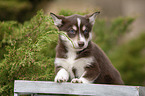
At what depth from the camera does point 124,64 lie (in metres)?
6.64

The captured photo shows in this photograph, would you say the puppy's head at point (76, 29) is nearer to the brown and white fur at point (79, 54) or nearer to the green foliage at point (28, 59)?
the brown and white fur at point (79, 54)

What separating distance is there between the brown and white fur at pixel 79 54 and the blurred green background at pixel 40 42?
0.49 feet

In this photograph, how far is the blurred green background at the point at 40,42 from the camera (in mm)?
2379

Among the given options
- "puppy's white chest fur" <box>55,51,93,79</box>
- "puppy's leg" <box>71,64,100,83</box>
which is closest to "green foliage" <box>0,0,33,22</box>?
"puppy's white chest fur" <box>55,51,93,79</box>

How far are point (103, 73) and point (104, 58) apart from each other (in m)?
0.20

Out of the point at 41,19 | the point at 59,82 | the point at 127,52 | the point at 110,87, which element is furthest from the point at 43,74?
the point at 127,52

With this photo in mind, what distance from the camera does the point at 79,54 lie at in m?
2.38

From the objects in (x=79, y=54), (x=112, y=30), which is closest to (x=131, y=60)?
(x=112, y=30)

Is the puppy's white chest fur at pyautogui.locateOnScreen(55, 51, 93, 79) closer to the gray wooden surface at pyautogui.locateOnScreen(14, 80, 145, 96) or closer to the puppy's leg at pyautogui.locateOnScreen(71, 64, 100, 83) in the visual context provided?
the puppy's leg at pyautogui.locateOnScreen(71, 64, 100, 83)

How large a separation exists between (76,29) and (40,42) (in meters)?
0.40

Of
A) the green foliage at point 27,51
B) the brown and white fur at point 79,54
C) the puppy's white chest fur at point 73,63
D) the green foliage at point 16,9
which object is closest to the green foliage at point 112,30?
the green foliage at point 27,51

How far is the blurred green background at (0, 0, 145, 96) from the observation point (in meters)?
2.38

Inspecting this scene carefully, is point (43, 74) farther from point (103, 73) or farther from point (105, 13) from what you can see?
point (105, 13)

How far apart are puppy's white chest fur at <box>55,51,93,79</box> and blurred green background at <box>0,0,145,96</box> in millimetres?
252
